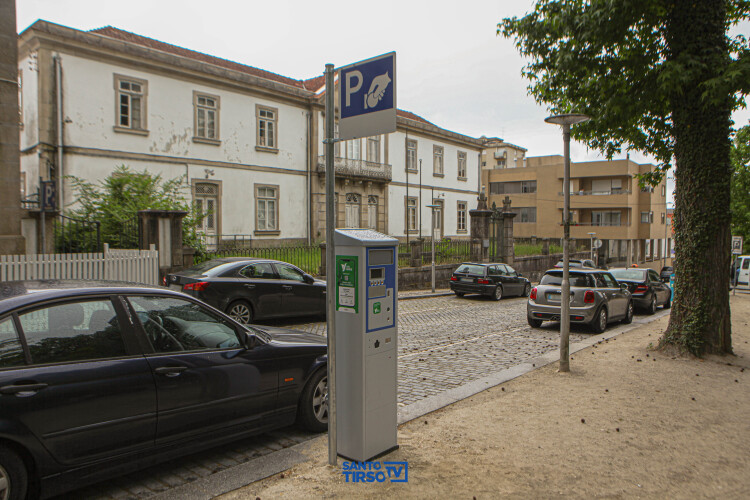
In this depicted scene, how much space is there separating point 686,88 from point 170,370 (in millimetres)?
9533

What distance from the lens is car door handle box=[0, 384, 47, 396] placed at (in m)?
3.37

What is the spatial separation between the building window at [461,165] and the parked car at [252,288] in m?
30.2

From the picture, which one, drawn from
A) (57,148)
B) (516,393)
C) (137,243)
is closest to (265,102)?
(57,148)

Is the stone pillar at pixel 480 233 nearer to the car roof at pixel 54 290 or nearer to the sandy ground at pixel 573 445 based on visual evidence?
the sandy ground at pixel 573 445

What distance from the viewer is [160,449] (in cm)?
417

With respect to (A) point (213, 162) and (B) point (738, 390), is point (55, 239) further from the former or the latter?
(B) point (738, 390)

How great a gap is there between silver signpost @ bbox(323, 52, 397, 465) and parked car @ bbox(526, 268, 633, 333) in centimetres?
1008

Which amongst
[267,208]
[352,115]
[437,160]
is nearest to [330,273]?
[352,115]

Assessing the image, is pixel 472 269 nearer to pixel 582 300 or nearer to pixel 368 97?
pixel 582 300

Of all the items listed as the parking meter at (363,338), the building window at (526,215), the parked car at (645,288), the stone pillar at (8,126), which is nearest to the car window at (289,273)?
the stone pillar at (8,126)

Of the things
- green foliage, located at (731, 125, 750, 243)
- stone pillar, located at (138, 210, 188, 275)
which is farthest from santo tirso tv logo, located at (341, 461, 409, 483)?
green foliage, located at (731, 125, 750, 243)

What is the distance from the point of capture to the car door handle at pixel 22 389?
3.37 m

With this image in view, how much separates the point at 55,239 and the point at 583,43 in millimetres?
14090

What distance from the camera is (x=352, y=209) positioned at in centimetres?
3284
